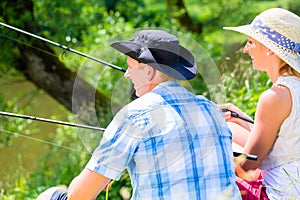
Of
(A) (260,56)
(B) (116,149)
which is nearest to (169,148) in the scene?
(B) (116,149)

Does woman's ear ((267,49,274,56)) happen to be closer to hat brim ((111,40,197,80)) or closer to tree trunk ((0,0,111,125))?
hat brim ((111,40,197,80))

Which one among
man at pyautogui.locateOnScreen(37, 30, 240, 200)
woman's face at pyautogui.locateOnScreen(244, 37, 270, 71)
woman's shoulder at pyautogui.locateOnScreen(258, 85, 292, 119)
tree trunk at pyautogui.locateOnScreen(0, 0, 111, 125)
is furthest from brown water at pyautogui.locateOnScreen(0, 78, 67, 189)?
man at pyautogui.locateOnScreen(37, 30, 240, 200)

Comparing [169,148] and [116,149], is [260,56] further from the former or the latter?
[116,149]

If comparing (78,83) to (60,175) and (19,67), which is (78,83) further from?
(19,67)

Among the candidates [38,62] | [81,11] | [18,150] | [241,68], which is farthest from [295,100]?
[18,150]

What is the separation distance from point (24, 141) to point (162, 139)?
4852 millimetres

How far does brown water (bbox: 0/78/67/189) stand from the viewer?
6.43 m

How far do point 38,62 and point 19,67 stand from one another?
0.25 metres

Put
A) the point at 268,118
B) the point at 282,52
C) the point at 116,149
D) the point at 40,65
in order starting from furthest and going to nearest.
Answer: the point at 40,65
the point at 282,52
the point at 268,118
the point at 116,149

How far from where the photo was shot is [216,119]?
8.42 feet

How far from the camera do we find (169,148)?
95.7 inches

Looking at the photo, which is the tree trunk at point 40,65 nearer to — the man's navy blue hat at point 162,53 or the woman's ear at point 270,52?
the woman's ear at point 270,52

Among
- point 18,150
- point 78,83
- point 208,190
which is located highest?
point 78,83

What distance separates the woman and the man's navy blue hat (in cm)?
40
